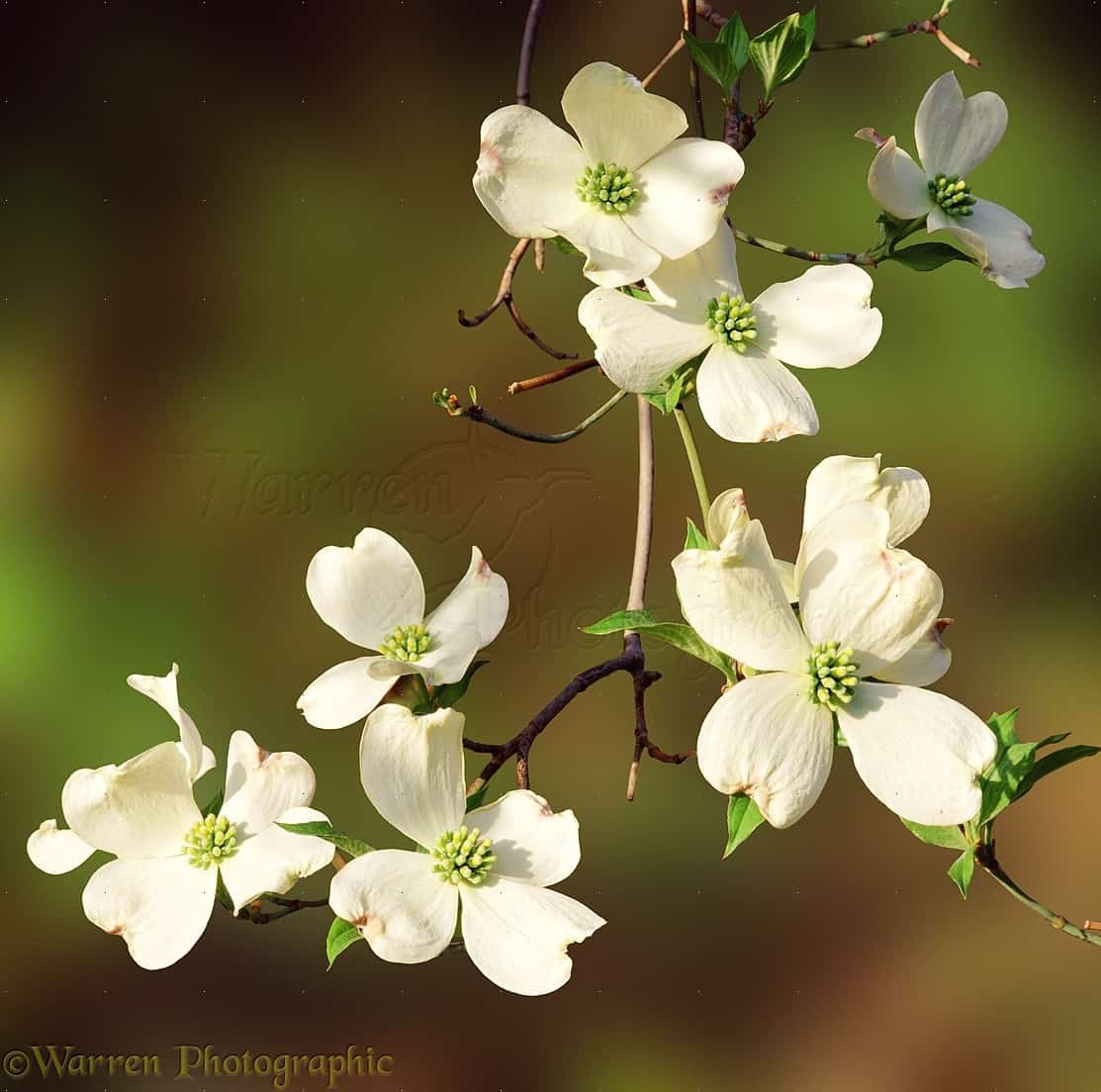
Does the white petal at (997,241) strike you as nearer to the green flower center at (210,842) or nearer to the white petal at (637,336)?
the white petal at (637,336)

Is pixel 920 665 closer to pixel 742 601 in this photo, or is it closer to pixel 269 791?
pixel 742 601

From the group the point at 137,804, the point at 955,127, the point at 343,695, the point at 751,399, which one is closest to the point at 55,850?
the point at 137,804

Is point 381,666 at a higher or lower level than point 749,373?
lower

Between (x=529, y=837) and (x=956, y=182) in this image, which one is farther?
(x=956, y=182)

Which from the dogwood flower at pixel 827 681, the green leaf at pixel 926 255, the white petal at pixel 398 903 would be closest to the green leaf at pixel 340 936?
the white petal at pixel 398 903

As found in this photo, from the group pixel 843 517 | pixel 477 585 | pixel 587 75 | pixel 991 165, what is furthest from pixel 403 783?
pixel 991 165

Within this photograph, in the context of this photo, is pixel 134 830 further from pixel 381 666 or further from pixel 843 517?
pixel 843 517
